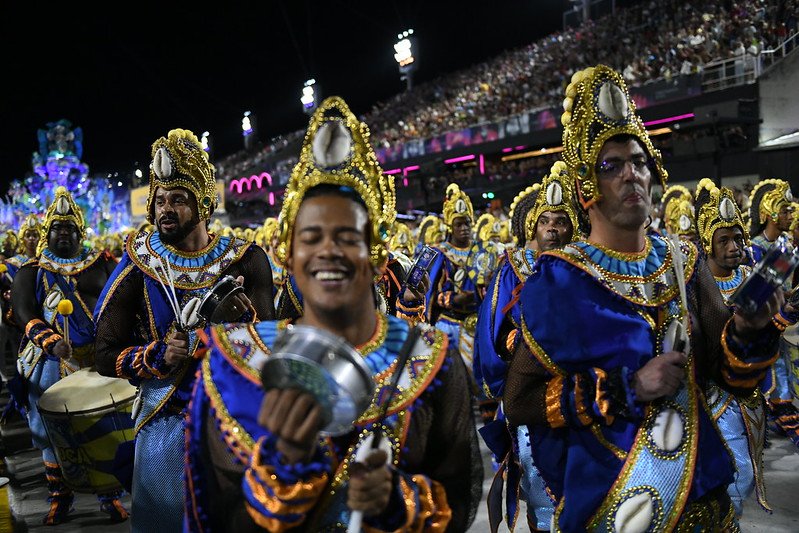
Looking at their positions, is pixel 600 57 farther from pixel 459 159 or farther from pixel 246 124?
pixel 246 124

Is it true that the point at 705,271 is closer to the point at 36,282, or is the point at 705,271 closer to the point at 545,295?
the point at 545,295

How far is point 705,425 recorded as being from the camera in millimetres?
2637

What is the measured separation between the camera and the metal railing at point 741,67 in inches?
795

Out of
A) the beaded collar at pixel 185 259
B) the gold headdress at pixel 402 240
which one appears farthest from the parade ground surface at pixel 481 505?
the gold headdress at pixel 402 240

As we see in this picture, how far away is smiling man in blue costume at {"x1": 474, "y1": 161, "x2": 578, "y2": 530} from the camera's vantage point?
3836 mm

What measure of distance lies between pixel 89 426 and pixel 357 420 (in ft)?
11.3

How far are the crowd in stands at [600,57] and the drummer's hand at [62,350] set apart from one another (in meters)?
20.0

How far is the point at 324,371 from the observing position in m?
1.59

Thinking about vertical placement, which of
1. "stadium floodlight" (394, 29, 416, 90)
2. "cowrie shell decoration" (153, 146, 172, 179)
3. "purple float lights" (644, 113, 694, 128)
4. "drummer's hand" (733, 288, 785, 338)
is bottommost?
"drummer's hand" (733, 288, 785, 338)

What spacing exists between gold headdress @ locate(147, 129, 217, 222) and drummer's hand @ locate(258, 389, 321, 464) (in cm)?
263

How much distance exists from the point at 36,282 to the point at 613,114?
5.70 meters

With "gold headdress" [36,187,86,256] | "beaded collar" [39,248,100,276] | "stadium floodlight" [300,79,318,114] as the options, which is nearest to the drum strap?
"beaded collar" [39,248,100,276]

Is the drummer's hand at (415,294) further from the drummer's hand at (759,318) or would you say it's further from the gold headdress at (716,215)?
the drummer's hand at (759,318)

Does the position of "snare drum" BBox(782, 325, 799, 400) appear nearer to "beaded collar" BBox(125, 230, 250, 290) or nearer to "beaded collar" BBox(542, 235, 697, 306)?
"beaded collar" BBox(542, 235, 697, 306)
